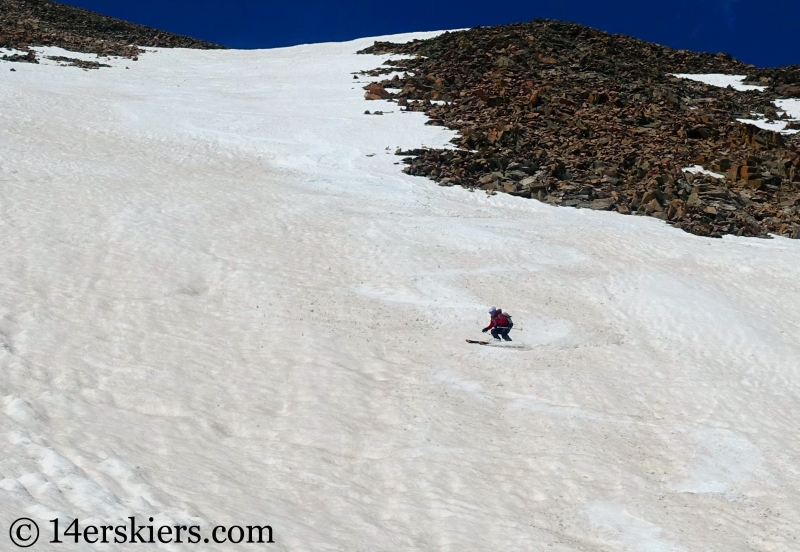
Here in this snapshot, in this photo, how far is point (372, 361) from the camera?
57.7ft

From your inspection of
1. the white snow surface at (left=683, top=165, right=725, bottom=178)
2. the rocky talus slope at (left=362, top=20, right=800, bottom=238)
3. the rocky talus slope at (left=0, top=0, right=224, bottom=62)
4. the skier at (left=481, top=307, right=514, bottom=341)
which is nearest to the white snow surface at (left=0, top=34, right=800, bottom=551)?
the skier at (left=481, top=307, right=514, bottom=341)

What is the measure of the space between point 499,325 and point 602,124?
2804cm

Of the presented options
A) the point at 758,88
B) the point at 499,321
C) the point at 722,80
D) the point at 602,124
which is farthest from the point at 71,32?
the point at 499,321

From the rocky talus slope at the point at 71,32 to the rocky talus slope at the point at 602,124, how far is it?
21808mm

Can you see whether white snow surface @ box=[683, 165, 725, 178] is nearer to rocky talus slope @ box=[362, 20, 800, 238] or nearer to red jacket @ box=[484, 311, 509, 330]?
rocky talus slope @ box=[362, 20, 800, 238]

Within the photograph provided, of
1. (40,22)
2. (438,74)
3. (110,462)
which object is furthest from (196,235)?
(40,22)

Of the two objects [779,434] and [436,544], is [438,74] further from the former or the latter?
[436,544]

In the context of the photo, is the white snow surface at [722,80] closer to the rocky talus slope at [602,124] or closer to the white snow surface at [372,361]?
the rocky talus slope at [602,124]

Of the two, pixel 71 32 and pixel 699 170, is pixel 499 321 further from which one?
pixel 71 32

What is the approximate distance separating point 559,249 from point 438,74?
29349 mm

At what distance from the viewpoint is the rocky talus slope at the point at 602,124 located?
34.3 meters

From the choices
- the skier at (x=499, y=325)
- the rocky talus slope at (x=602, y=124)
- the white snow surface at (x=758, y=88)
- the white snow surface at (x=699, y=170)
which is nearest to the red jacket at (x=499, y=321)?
the skier at (x=499, y=325)

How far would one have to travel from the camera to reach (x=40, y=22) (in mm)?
63719

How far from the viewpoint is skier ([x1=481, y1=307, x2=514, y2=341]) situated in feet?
63.9
